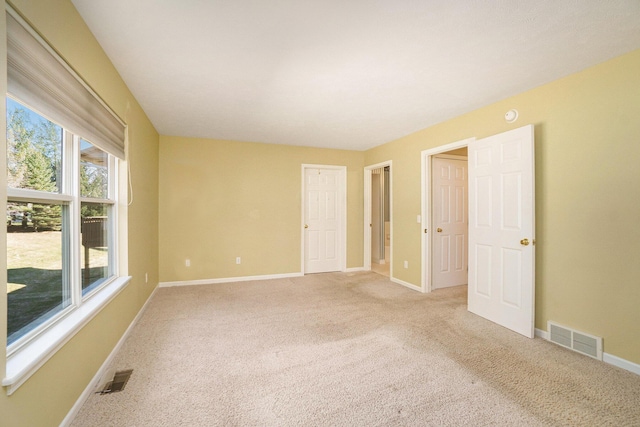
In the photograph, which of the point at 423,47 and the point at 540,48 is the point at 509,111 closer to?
the point at 540,48

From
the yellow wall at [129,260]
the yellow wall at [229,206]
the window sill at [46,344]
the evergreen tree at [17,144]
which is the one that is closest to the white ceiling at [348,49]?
the yellow wall at [129,260]

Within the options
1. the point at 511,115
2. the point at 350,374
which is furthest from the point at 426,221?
the point at 350,374

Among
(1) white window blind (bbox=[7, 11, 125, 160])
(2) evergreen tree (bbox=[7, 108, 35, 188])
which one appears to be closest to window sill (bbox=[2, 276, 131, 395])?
(2) evergreen tree (bbox=[7, 108, 35, 188])

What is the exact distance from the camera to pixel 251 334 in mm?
2701

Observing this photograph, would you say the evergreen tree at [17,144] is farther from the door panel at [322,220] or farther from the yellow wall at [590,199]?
the door panel at [322,220]

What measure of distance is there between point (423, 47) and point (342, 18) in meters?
0.70

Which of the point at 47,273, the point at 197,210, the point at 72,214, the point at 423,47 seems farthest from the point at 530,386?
the point at 197,210

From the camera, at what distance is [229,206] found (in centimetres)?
465

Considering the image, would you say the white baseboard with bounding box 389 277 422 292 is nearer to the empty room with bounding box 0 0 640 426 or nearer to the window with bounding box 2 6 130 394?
the empty room with bounding box 0 0 640 426

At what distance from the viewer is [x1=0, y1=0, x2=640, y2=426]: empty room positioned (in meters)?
1.52

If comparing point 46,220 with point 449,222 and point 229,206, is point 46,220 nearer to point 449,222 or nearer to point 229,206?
point 229,206

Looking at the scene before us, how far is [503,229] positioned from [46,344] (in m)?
3.70

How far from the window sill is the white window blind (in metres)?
1.14

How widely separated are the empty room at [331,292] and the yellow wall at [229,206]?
0.47 metres
